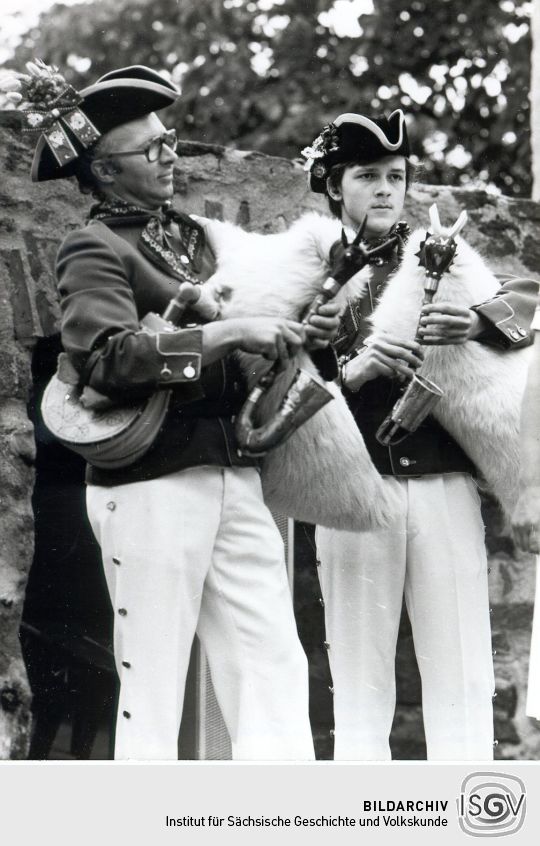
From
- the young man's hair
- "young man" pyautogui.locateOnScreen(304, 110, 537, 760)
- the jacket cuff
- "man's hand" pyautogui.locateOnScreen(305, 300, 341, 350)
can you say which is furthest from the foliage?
the jacket cuff

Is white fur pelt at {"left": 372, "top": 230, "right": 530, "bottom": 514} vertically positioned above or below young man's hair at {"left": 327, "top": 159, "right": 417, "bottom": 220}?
below

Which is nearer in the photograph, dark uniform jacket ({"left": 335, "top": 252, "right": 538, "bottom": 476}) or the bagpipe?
the bagpipe

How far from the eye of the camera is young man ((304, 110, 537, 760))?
356 cm

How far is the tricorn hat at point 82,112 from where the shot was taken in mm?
3350

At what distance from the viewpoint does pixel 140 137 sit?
3379 mm

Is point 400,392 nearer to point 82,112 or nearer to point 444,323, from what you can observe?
point 444,323

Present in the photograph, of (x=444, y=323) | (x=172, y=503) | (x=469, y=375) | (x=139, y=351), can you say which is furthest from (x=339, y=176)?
(x=172, y=503)

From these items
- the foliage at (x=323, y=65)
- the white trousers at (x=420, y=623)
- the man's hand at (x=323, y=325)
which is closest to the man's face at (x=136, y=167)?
the man's hand at (x=323, y=325)

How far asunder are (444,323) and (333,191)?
59 centimetres

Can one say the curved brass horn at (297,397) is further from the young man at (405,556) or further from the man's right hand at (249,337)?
the young man at (405,556)

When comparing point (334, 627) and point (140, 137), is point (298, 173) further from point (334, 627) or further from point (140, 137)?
point (334, 627)

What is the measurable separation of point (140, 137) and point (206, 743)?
5.80 ft

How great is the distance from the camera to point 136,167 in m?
3.37

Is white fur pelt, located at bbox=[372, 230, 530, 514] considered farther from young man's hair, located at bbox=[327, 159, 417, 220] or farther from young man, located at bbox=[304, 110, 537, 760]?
young man's hair, located at bbox=[327, 159, 417, 220]
